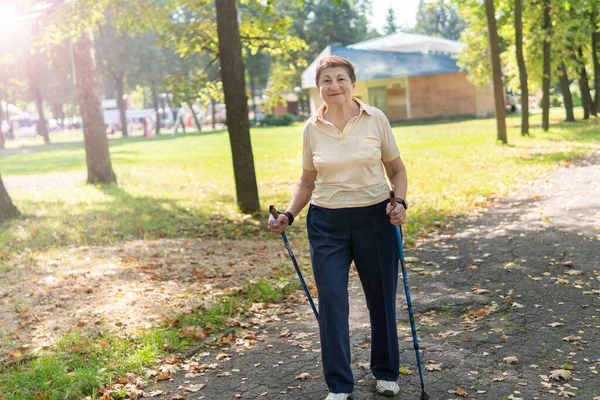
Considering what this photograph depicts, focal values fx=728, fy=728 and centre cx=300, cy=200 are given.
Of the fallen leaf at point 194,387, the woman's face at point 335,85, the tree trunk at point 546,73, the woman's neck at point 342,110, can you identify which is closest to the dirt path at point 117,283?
the fallen leaf at point 194,387

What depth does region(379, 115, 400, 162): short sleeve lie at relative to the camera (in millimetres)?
4473

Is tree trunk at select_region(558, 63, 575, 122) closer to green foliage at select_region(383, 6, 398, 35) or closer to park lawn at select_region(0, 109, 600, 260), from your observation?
park lawn at select_region(0, 109, 600, 260)

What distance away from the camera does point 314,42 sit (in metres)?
70.4

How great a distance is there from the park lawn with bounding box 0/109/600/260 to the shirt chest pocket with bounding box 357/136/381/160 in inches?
225

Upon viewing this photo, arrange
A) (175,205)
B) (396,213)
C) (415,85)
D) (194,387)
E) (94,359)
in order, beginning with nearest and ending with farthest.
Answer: (396,213), (194,387), (94,359), (175,205), (415,85)

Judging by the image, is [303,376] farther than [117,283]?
No

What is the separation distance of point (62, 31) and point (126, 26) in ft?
4.91

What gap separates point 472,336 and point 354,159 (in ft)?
7.21

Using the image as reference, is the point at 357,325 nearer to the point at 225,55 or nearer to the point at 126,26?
the point at 225,55

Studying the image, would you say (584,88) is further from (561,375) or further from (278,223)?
(278,223)

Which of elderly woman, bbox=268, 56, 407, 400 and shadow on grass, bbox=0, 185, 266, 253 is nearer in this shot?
elderly woman, bbox=268, 56, 407, 400

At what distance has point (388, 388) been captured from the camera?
15.4 ft

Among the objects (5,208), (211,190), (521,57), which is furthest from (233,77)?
(521,57)

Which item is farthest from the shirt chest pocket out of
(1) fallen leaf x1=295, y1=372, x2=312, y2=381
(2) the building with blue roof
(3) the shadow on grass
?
(2) the building with blue roof
